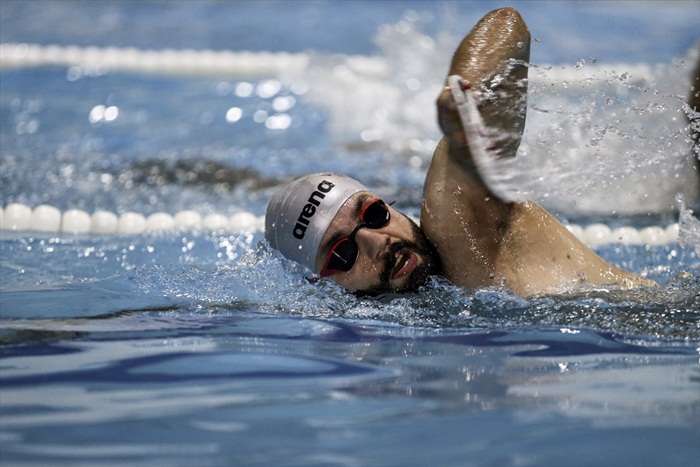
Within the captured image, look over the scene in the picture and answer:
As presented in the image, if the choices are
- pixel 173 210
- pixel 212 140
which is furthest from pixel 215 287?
pixel 212 140

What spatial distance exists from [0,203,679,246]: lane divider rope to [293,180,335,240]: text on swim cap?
118 centimetres

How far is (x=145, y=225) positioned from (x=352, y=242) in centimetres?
149

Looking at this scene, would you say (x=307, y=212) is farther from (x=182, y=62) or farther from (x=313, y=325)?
(x=182, y=62)

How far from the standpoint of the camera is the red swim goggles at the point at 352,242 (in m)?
2.43

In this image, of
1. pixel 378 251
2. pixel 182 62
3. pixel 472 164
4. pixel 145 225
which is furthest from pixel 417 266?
pixel 182 62

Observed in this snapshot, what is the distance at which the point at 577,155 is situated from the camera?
417cm

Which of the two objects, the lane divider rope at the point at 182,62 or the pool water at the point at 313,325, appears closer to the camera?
the pool water at the point at 313,325

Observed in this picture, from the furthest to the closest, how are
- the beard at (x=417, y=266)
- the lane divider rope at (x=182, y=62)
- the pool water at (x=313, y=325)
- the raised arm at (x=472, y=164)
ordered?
1. the lane divider rope at (x=182, y=62)
2. the beard at (x=417, y=266)
3. the raised arm at (x=472, y=164)
4. the pool water at (x=313, y=325)

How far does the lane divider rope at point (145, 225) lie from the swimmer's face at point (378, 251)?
1.24 m

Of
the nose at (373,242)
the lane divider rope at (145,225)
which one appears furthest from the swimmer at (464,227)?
the lane divider rope at (145,225)

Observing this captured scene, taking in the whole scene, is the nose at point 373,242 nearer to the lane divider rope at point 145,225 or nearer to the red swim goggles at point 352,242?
the red swim goggles at point 352,242

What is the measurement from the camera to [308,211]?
8.18ft

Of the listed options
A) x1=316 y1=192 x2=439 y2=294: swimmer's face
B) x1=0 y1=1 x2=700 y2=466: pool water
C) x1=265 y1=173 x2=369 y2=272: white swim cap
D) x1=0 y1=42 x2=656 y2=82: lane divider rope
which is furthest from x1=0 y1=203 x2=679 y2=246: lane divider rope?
x1=0 y1=42 x2=656 y2=82: lane divider rope

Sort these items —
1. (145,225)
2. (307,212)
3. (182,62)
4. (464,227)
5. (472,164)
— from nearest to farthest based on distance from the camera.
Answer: (472,164), (464,227), (307,212), (145,225), (182,62)
